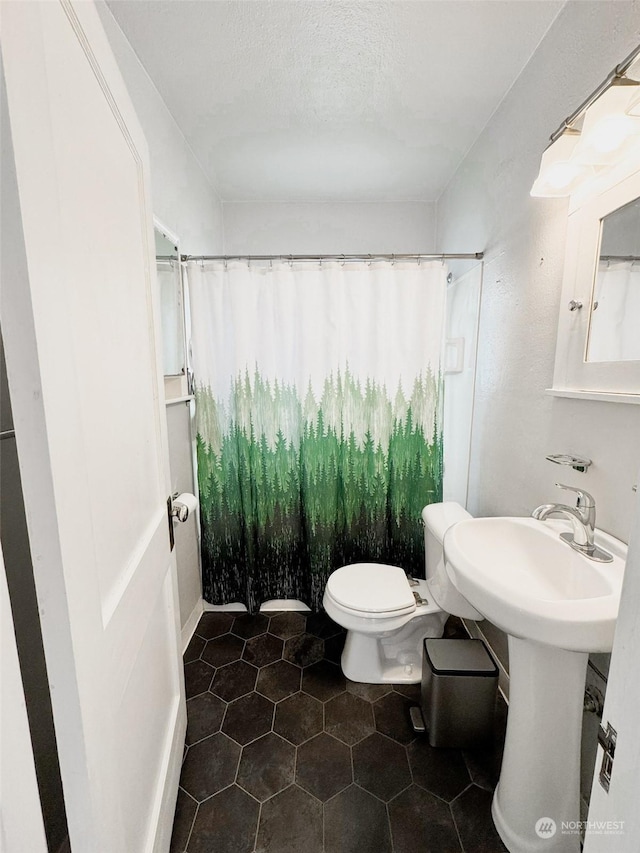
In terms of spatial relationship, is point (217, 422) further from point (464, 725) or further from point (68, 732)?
point (464, 725)

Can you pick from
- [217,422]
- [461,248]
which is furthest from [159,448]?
[461,248]

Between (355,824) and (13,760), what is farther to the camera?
(355,824)

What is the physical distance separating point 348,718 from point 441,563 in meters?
0.71

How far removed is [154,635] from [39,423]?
2.52ft

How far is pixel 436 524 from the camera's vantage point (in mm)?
1625

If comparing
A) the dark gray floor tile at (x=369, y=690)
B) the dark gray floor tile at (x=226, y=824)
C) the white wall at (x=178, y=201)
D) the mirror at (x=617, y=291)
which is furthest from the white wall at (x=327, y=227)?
the dark gray floor tile at (x=226, y=824)

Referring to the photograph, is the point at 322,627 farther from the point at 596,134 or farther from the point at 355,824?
the point at 596,134

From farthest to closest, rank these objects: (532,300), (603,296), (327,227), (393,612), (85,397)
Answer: (327,227)
(393,612)
(532,300)
(603,296)
(85,397)

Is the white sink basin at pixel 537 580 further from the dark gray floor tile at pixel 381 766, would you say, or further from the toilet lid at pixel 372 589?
the dark gray floor tile at pixel 381 766

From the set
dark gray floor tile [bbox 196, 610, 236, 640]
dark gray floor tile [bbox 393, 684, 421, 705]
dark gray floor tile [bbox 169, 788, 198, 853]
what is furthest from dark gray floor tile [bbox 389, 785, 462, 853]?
dark gray floor tile [bbox 196, 610, 236, 640]

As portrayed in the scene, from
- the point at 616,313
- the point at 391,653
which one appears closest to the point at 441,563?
the point at 391,653

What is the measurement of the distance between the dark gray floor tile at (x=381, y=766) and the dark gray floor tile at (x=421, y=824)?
4 centimetres

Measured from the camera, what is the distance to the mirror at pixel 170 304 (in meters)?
1.58

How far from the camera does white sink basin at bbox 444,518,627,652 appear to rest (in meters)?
0.75
